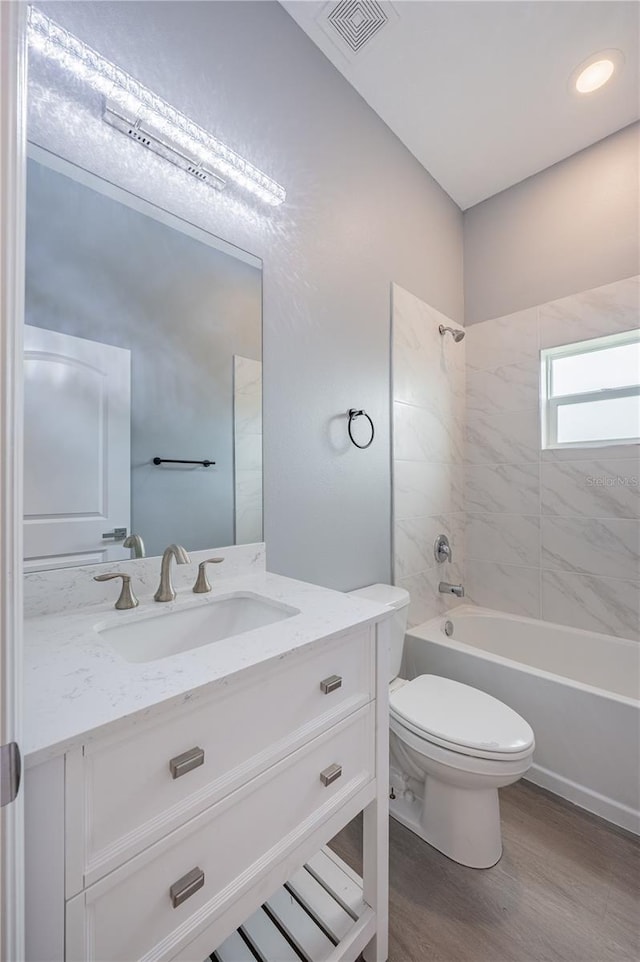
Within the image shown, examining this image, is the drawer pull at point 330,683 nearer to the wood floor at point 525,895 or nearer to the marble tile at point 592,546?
the wood floor at point 525,895

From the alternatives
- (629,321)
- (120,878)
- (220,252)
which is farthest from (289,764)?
(629,321)

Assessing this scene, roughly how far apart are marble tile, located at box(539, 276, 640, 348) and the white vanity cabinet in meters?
2.04

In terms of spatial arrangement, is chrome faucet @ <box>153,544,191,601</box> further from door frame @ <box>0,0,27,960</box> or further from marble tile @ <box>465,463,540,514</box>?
marble tile @ <box>465,463,540,514</box>

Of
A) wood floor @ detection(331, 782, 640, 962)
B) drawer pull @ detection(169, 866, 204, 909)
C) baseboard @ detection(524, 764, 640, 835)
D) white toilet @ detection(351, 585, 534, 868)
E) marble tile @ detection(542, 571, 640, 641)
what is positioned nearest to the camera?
drawer pull @ detection(169, 866, 204, 909)

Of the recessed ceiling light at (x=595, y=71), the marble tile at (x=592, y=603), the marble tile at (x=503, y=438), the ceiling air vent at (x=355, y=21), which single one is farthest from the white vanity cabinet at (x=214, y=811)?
the recessed ceiling light at (x=595, y=71)

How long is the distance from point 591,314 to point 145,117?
217 centimetres

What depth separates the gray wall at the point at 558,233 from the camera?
6.49 feet

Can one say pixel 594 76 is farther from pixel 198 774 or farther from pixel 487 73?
pixel 198 774

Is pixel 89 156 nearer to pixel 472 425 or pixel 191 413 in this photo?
pixel 191 413

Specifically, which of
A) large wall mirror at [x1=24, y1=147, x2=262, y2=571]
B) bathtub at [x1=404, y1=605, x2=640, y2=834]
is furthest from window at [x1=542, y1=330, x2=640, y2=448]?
large wall mirror at [x1=24, y1=147, x2=262, y2=571]

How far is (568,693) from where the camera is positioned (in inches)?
61.3

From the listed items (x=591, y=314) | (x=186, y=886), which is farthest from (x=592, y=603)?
(x=186, y=886)

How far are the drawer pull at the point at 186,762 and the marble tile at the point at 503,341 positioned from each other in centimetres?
245

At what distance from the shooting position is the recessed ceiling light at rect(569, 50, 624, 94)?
1.66 meters
